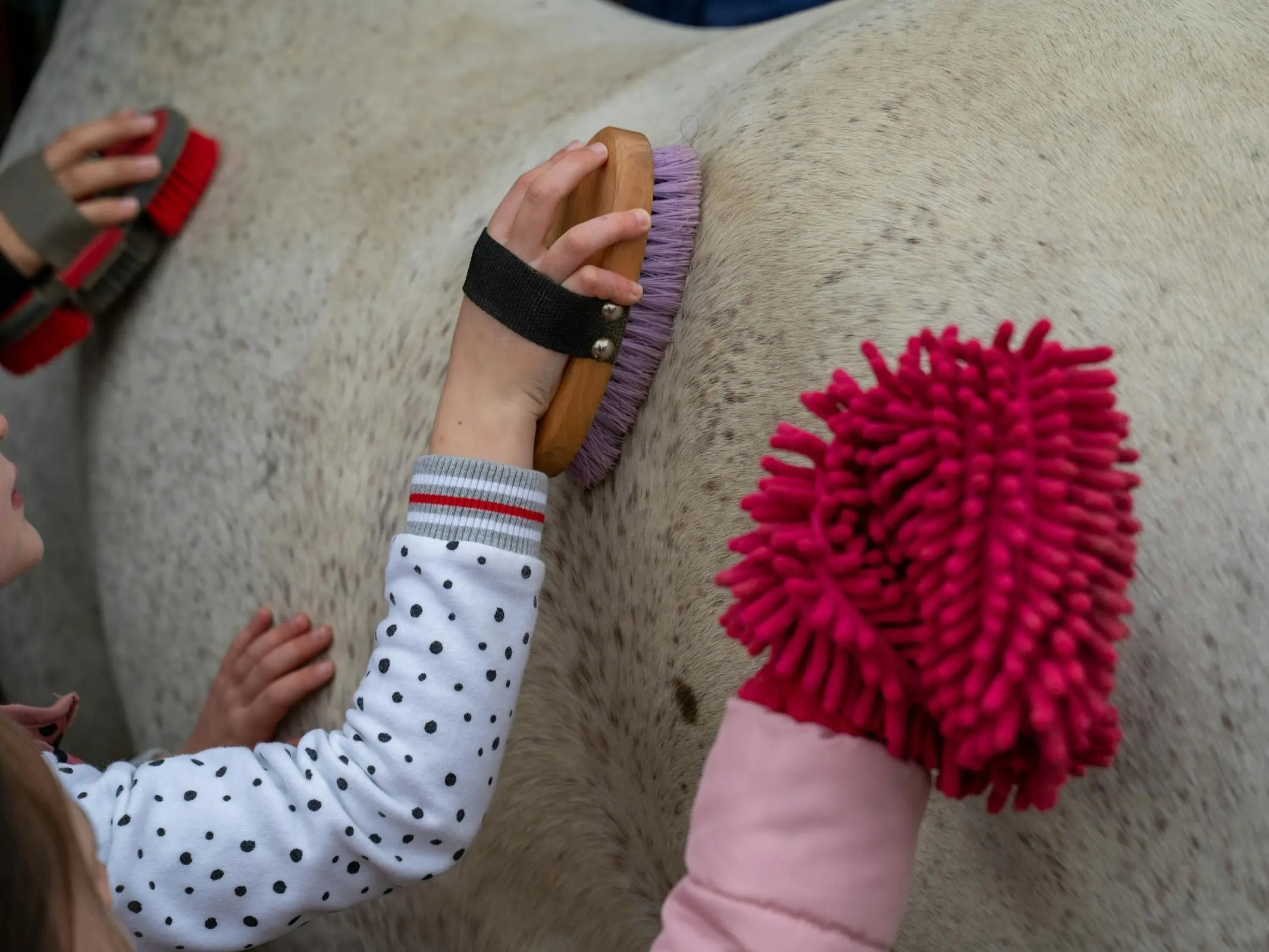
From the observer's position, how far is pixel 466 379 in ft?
2.18

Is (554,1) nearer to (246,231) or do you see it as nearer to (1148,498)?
(246,231)

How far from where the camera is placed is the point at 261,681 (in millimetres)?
837

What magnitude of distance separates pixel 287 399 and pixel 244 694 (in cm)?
21

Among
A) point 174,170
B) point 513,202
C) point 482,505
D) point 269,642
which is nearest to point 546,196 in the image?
point 513,202

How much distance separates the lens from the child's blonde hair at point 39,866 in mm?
467

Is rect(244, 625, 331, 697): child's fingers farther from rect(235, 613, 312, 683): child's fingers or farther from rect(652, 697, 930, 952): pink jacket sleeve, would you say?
rect(652, 697, 930, 952): pink jacket sleeve

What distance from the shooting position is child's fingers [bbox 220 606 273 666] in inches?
34.0

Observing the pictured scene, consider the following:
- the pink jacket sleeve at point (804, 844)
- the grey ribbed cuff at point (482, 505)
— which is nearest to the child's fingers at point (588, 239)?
the grey ribbed cuff at point (482, 505)

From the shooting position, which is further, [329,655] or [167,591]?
[167,591]

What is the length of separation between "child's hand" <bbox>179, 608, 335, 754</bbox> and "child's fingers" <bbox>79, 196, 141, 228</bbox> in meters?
0.37

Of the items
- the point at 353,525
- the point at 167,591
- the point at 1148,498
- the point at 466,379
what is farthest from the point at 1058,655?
the point at 167,591

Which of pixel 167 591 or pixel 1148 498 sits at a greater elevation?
pixel 1148 498

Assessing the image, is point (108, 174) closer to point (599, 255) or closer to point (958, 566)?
point (599, 255)

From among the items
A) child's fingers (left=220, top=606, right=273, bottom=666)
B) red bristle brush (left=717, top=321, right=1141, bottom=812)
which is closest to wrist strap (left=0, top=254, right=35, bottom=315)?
child's fingers (left=220, top=606, right=273, bottom=666)
